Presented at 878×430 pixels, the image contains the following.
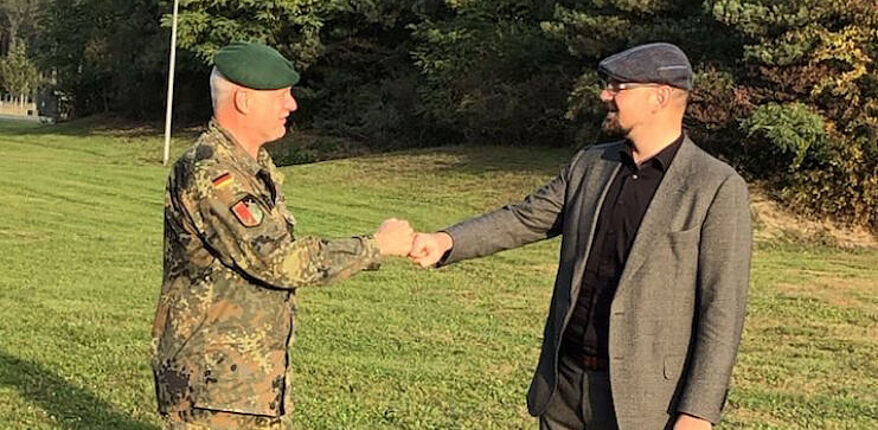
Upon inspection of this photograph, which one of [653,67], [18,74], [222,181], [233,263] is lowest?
[18,74]

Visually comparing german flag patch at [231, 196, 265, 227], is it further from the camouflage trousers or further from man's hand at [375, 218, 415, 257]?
the camouflage trousers

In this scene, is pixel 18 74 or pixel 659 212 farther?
pixel 18 74

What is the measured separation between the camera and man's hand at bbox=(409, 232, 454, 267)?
4.16 m

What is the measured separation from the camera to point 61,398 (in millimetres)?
7125

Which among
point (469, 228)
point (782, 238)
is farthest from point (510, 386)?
point (782, 238)

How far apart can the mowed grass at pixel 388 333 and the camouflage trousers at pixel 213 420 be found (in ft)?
10.5

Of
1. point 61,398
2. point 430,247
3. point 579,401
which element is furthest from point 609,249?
point 61,398

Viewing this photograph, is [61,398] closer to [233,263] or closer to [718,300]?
[233,263]

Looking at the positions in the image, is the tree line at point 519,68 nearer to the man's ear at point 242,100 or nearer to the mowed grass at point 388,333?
the mowed grass at point 388,333

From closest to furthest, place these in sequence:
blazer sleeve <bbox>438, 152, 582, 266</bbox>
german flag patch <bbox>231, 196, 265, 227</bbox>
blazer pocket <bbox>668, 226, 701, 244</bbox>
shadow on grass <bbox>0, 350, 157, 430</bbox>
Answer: german flag patch <bbox>231, 196, 265, 227</bbox>
blazer pocket <bbox>668, 226, 701, 244</bbox>
blazer sleeve <bbox>438, 152, 582, 266</bbox>
shadow on grass <bbox>0, 350, 157, 430</bbox>

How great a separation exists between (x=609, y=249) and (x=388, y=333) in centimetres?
629

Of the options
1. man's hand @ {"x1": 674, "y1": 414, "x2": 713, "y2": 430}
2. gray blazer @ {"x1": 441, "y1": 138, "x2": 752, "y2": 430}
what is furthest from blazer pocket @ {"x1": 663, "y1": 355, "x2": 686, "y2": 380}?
man's hand @ {"x1": 674, "y1": 414, "x2": 713, "y2": 430}

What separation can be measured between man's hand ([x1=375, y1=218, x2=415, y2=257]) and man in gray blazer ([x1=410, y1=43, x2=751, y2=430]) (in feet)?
1.88

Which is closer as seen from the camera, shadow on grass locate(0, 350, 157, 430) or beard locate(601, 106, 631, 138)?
beard locate(601, 106, 631, 138)
